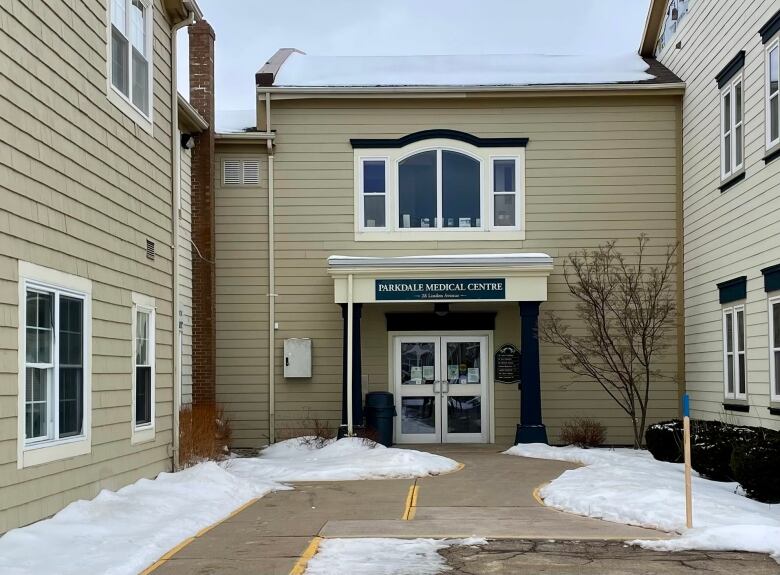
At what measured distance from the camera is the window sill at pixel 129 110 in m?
11.7

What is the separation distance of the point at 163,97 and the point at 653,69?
36.4 ft

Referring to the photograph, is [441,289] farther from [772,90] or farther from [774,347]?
[772,90]

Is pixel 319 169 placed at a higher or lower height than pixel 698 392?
higher

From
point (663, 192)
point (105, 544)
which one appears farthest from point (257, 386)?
point (105, 544)

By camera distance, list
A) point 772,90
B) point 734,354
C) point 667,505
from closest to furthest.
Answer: point 667,505 < point 772,90 < point 734,354

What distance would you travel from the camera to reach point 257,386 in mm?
20234

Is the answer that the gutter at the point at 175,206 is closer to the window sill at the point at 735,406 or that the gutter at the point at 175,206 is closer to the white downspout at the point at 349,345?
the white downspout at the point at 349,345

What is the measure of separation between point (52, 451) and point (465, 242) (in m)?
11.9

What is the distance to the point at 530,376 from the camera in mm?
19078

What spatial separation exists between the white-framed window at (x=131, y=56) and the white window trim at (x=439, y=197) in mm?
7434

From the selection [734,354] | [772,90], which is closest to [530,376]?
[734,354]

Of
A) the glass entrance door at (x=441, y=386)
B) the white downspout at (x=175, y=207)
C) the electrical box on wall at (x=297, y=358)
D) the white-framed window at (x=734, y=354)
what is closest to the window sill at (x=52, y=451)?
the white downspout at (x=175, y=207)

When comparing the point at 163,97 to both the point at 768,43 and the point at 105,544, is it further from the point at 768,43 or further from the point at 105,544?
the point at 768,43

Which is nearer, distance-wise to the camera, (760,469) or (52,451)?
(52,451)
